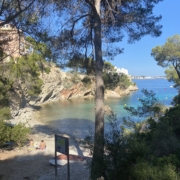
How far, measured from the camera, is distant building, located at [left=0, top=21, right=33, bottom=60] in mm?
6633

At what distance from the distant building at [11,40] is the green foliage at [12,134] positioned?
141 inches

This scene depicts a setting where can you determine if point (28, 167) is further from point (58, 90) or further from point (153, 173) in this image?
point (58, 90)

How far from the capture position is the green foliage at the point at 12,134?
9.37m

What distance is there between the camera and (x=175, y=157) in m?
4.12

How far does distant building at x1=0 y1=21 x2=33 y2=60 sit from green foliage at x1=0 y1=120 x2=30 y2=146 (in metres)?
3.58

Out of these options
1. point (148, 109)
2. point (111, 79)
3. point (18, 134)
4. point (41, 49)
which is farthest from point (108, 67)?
point (18, 134)

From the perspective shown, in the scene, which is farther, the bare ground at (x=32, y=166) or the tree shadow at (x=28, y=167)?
the tree shadow at (x=28, y=167)

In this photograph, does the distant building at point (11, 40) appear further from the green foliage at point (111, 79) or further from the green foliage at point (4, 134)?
the green foliage at point (4, 134)

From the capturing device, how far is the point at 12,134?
31.8 feet

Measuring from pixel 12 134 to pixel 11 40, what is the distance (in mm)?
4614

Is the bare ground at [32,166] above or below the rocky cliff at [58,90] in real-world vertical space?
below

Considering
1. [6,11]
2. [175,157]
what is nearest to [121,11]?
[6,11]

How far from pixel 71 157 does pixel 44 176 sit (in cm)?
154

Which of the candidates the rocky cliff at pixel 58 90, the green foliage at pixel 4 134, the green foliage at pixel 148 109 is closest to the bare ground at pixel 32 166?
the green foliage at pixel 4 134
